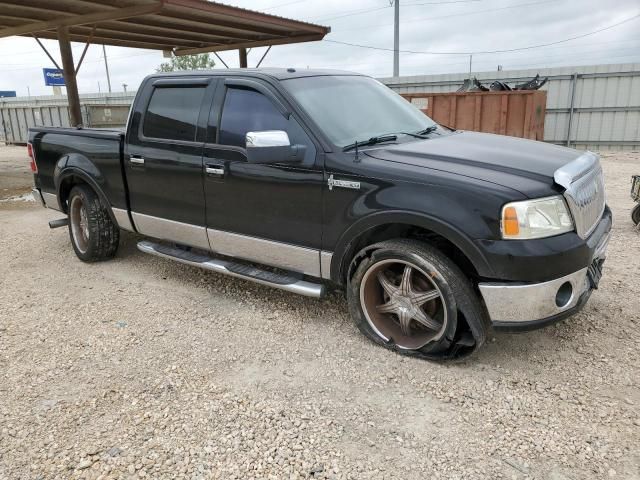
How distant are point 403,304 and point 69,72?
991 centimetres

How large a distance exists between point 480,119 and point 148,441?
12071 millimetres

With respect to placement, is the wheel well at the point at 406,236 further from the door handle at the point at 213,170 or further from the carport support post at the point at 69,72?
the carport support post at the point at 69,72

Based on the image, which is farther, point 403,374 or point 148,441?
point 403,374

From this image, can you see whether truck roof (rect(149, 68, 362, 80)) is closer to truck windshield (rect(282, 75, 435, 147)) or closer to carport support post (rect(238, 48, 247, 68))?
truck windshield (rect(282, 75, 435, 147))

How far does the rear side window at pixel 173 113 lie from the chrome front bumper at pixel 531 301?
2691 millimetres

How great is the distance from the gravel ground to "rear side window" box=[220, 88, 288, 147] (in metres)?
1.43

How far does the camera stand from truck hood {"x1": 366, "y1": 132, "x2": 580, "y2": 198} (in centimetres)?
300

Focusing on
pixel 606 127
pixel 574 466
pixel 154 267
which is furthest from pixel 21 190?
pixel 606 127

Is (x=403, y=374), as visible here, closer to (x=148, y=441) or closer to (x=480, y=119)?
(x=148, y=441)

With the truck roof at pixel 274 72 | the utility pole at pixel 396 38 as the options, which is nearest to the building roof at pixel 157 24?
the truck roof at pixel 274 72

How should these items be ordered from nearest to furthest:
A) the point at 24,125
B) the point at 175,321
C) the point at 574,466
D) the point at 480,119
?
the point at 574,466, the point at 175,321, the point at 480,119, the point at 24,125

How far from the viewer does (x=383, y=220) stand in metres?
3.27

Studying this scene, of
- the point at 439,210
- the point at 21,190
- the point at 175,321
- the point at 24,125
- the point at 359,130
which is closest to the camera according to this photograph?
the point at 439,210

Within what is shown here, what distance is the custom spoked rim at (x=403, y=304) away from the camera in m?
3.33
